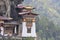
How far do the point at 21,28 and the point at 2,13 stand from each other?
123cm

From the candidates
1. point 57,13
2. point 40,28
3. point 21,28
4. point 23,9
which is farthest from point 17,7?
point 57,13

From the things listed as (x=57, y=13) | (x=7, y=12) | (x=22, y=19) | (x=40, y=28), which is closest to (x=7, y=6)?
(x=7, y=12)

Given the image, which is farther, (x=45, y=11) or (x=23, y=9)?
(x=45, y=11)

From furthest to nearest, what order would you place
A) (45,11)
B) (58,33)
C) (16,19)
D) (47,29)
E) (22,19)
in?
(45,11)
(58,33)
(47,29)
(16,19)
(22,19)

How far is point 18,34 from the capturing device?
1140 cm

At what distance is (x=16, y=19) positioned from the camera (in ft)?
39.0

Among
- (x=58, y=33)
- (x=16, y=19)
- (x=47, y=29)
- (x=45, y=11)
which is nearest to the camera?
(x=16, y=19)

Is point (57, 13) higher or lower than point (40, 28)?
higher

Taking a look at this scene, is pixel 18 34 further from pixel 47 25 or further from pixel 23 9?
pixel 47 25

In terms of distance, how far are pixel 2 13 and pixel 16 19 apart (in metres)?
0.72

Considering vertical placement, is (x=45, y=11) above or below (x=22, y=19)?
above

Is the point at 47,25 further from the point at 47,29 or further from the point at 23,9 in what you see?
the point at 23,9

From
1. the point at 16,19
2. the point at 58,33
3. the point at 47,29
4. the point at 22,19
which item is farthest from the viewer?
the point at 58,33

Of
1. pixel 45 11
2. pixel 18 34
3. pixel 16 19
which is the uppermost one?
pixel 45 11
